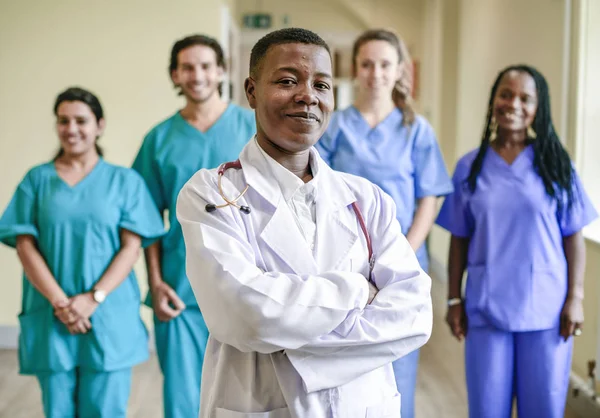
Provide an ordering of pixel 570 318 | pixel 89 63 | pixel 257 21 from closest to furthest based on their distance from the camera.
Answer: pixel 570 318
pixel 89 63
pixel 257 21

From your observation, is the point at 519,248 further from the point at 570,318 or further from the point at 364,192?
the point at 364,192

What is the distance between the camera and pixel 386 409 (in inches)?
46.1

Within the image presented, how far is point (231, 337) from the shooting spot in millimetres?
1100

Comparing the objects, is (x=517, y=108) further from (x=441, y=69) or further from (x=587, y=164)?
(x=441, y=69)

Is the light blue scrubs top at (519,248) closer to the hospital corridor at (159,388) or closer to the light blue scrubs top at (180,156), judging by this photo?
the light blue scrubs top at (180,156)

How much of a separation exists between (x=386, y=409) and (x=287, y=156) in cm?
49

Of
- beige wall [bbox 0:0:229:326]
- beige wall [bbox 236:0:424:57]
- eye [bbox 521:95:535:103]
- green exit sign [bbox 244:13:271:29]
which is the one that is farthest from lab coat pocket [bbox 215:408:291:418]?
beige wall [bbox 236:0:424:57]

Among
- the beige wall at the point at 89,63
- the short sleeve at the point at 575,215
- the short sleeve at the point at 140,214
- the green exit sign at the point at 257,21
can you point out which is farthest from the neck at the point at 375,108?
the green exit sign at the point at 257,21

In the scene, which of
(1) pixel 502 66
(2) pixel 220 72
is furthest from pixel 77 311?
(1) pixel 502 66

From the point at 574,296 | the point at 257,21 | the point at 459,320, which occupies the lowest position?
the point at 459,320

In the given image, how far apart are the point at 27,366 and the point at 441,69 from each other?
423 centimetres

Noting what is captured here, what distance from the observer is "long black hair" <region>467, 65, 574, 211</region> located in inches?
78.6

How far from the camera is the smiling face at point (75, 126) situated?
209 cm

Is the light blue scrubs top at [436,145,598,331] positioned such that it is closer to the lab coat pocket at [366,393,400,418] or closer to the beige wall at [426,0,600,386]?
the beige wall at [426,0,600,386]
